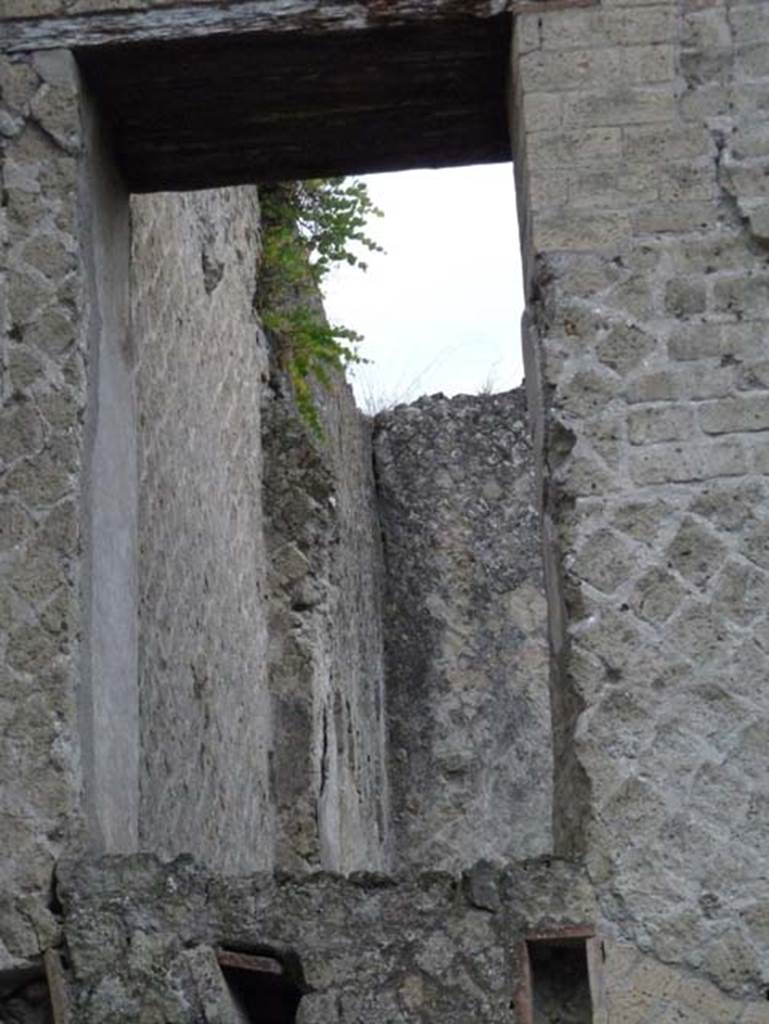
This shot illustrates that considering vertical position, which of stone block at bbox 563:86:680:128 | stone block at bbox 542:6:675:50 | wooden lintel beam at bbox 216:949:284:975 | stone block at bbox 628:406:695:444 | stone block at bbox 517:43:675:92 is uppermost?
stone block at bbox 542:6:675:50

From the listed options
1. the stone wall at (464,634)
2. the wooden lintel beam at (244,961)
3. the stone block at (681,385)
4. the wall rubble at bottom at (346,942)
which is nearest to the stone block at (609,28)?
the stone block at (681,385)

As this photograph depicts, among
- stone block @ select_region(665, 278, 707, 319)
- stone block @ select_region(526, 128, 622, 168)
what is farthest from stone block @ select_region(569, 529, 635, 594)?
stone block @ select_region(526, 128, 622, 168)

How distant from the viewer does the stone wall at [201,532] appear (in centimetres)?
767

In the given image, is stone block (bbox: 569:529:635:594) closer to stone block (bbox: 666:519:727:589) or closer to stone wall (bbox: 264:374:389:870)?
stone block (bbox: 666:519:727:589)

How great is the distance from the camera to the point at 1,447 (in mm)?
5926

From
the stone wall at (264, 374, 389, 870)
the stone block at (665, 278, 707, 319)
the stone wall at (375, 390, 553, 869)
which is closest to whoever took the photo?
the stone block at (665, 278, 707, 319)

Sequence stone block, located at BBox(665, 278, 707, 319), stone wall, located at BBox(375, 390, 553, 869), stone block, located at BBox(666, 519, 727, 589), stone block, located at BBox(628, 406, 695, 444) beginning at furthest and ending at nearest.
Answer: stone wall, located at BBox(375, 390, 553, 869)
stone block, located at BBox(665, 278, 707, 319)
stone block, located at BBox(628, 406, 695, 444)
stone block, located at BBox(666, 519, 727, 589)

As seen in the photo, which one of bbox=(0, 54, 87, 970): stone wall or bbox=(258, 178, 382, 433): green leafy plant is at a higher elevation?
bbox=(258, 178, 382, 433): green leafy plant

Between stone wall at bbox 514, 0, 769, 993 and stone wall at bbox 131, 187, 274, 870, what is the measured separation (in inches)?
73.6

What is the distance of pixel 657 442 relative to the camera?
19.1ft

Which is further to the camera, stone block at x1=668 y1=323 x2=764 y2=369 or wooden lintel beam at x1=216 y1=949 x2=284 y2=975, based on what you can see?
stone block at x1=668 y1=323 x2=764 y2=369

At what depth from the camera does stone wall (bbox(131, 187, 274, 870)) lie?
7.67 metres

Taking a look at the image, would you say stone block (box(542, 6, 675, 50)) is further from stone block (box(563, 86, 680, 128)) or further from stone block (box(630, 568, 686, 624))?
stone block (box(630, 568, 686, 624))

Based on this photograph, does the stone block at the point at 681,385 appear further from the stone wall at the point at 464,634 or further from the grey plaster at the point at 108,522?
the stone wall at the point at 464,634
